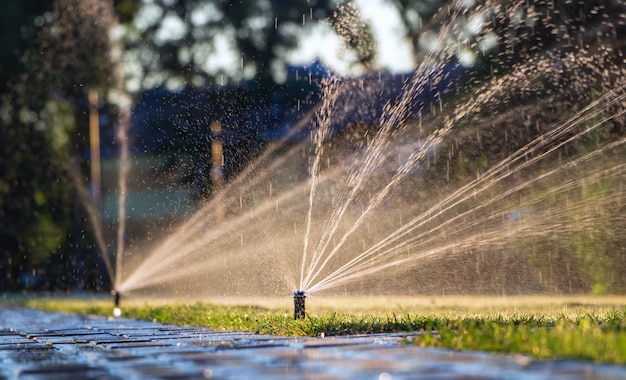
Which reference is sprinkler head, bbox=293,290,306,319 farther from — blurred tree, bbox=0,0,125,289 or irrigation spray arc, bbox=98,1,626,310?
blurred tree, bbox=0,0,125,289

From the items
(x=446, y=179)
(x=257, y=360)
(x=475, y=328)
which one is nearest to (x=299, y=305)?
(x=475, y=328)

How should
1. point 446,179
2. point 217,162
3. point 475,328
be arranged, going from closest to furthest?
point 475,328
point 446,179
point 217,162

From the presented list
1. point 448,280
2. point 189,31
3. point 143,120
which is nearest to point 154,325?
point 448,280

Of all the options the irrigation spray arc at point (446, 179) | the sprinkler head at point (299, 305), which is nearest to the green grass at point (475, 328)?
the sprinkler head at point (299, 305)

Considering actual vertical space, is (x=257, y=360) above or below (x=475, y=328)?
below

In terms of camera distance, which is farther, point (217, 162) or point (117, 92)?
point (117, 92)

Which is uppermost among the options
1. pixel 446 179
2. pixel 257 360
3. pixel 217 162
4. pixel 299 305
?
pixel 217 162

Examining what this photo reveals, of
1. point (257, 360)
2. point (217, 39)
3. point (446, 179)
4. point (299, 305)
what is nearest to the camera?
point (257, 360)

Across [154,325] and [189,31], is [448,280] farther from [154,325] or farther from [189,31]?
[189,31]

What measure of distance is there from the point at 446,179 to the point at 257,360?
1657 centimetres

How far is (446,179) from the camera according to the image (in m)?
22.7

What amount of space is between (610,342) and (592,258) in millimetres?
16769

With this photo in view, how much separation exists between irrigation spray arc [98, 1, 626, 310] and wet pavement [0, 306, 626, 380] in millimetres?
10890

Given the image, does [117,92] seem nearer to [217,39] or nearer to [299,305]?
[217,39]
